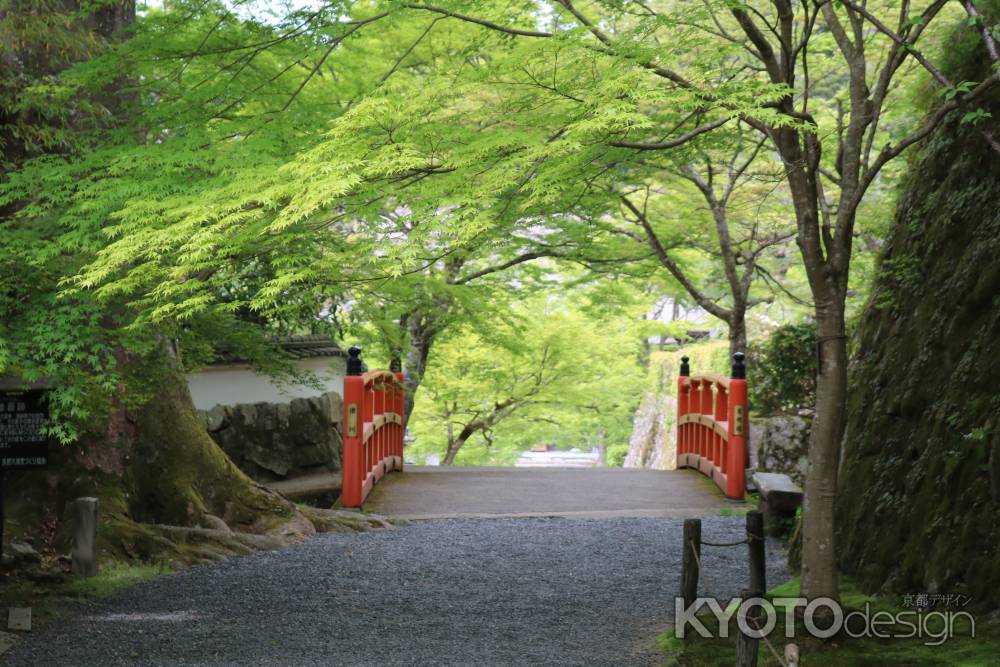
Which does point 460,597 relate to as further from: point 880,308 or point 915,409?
point 880,308

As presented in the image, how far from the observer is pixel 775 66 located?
5.45 meters

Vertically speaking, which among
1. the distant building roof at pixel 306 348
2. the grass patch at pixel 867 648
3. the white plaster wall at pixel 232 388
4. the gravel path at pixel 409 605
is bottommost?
the gravel path at pixel 409 605

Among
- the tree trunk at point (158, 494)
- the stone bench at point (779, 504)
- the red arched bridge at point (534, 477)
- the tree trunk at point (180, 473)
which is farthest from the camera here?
the red arched bridge at point (534, 477)

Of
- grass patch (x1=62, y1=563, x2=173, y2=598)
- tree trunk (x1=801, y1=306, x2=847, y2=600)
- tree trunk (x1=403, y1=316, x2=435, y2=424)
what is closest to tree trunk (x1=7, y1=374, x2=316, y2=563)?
grass patch (x1=62, y1=563, x2=173, y2=598)

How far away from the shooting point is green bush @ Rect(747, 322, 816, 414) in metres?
13.7

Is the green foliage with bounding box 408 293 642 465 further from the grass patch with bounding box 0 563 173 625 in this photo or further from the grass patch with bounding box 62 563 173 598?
the grass patch with bounding box 0 563 173 625

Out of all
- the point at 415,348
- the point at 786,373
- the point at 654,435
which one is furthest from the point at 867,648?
the point at 654,435

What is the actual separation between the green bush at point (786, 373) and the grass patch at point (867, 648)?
8379 millimetres

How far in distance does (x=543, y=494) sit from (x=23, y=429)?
6862 mm

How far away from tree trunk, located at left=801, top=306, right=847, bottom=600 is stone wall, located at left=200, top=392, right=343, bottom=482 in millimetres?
8852

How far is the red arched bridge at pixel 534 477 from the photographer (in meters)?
10.9

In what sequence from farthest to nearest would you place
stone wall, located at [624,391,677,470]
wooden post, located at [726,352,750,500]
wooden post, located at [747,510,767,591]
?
stone wall, located at [624,391,677,470] → wooden post, located at [726,352,750,500] → wooden post, located at [747,510,767,591]

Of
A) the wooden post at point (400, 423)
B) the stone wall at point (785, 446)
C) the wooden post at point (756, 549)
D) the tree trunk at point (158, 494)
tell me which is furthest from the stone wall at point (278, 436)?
the wooden post at point (756, 549)

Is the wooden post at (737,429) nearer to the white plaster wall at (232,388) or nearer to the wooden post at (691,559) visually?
the white plaster wall at (232,388)
